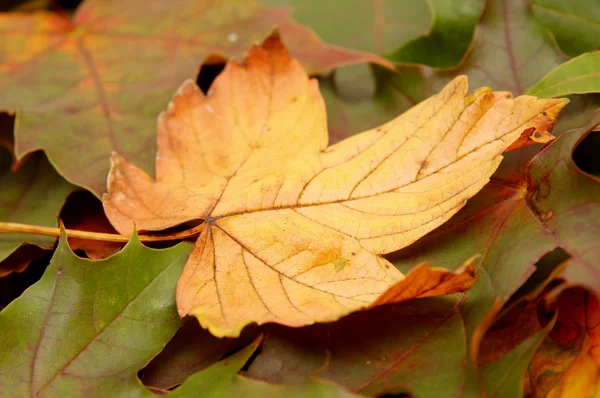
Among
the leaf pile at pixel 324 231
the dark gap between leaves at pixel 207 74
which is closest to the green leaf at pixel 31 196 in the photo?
the leaf pile at pixel 324 231

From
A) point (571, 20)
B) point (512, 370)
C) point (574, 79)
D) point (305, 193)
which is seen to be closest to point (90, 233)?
point (305, 193)

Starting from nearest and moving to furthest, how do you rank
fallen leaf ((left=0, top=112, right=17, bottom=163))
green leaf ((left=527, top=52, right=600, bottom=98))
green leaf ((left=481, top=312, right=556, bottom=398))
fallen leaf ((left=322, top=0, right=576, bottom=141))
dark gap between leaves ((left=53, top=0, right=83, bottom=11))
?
green leaf ((left=481, top=312, right=556, bottom=398)), green leaf ((left=527, top=52, right=600, bottom=98)), fallen leaf ((left=322, top=0, right=576, bottom=141)), fallen leaf ((left=0, top=112, right=17, bottom=163)), dark gap between leaves ((left=53, top=0, right=83, bottom=11))

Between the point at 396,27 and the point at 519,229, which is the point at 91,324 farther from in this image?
the point at 396,27

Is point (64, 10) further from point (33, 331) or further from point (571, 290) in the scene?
point (571, 290)

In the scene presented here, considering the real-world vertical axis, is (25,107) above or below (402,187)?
below

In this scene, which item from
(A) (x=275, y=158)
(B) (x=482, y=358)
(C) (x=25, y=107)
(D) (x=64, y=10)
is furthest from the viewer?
(D) (x=64, y=10)

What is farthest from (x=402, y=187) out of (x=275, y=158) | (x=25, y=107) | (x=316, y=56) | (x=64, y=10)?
(x=64, y=10)

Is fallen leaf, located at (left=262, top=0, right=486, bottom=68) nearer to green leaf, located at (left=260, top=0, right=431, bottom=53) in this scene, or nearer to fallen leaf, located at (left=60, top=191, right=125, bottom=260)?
green leaf, located at (left=260, top=0, right=431, bottom=53)

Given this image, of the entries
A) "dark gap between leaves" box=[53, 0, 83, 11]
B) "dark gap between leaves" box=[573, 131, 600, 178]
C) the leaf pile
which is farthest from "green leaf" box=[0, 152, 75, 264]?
"dark gap between leaves" box=[573, 131, 600, 178]
